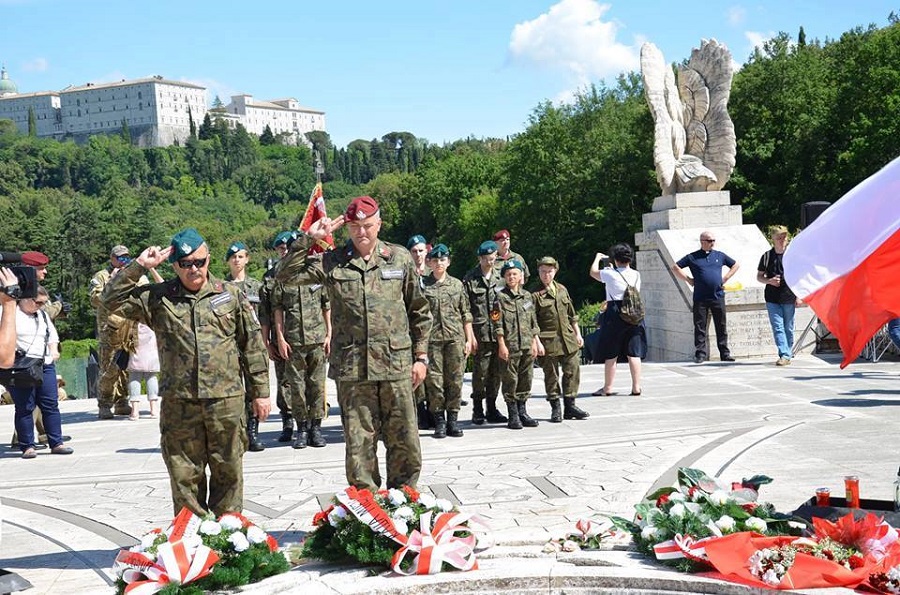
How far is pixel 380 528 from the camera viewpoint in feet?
16.8

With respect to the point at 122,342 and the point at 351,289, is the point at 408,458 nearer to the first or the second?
the point at 351,289

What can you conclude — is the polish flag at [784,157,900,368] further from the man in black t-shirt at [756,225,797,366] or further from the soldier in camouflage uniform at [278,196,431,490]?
the man in black t-shirt at [756,225,797,366]

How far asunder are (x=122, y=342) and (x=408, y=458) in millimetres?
6698

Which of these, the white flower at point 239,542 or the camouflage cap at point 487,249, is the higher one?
the camouflage cap at point 487,249

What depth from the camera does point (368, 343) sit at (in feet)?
19.7

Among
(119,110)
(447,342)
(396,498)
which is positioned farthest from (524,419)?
(119,110)

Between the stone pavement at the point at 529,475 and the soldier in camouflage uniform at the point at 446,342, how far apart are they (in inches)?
14.2

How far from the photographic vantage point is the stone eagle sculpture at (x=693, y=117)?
59.4 ft

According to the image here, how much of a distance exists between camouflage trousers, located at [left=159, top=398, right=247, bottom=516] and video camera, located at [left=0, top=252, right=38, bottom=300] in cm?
Result: 95

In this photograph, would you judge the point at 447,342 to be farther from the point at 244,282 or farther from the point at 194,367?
the point at 194,367

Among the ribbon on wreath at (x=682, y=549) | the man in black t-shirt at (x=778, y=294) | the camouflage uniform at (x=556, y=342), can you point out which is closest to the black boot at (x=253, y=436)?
the camouflage uniform at (x=556, y=342)

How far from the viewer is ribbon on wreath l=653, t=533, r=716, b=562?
15.8 feet

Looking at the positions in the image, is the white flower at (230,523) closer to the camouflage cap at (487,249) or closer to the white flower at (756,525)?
the white flower at (756,525)

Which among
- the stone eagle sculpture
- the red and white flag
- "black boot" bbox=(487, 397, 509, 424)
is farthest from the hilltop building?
the red and white flag
